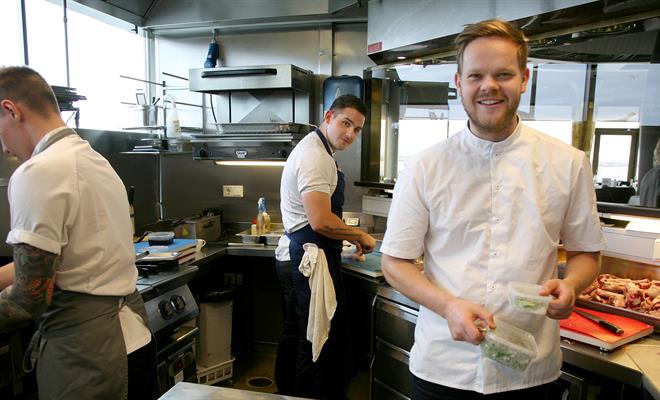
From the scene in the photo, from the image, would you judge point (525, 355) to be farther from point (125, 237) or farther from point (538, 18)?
point (538, 18)

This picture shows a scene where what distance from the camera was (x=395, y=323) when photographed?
2.16 metres

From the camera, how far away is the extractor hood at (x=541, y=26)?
172 cm

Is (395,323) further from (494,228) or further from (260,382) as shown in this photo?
(260,382)

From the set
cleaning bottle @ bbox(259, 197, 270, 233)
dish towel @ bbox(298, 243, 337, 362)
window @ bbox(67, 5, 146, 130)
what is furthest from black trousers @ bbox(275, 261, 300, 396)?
window @ bbox(67, 5, 146, 130)

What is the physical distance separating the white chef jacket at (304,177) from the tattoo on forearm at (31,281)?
1155 mm

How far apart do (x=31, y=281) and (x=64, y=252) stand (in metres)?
0.12

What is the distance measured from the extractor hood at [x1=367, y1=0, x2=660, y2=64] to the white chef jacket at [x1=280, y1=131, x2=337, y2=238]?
74cm

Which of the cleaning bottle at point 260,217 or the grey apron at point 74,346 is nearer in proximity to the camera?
the grey apron at point 74,346

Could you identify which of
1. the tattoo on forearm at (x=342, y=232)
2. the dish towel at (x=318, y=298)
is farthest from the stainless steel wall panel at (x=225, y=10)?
the dish towel at (x=318, y=298)

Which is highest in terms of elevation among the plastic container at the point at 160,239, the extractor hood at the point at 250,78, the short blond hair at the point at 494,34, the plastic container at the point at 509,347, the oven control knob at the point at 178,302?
the extractor hood at the point at 250,78

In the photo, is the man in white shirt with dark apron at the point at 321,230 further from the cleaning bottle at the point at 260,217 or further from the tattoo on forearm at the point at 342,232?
the cleaning bottle at the point at 260,217

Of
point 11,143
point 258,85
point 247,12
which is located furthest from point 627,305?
point 247,12

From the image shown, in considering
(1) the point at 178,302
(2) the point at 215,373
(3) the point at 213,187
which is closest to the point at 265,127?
(3) the point at 213,187

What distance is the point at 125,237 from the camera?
1.50m
